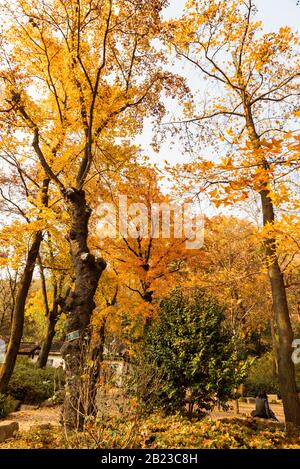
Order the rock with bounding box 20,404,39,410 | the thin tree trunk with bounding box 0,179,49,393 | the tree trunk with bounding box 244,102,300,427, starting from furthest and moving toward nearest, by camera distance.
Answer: the rock with bounding box 20,404,39,410
the thin tree trunk with bounding box 0,179,49,393
the tree trunk with bounding box 244,102,300,427

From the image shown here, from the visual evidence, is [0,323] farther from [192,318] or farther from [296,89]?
[296,89]

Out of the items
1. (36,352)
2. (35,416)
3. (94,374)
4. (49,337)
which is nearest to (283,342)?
(94,374)

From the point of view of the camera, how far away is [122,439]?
4254 millimetres

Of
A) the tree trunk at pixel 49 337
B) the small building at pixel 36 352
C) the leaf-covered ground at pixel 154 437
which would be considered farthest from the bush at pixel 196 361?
the small building at pixel 36 352

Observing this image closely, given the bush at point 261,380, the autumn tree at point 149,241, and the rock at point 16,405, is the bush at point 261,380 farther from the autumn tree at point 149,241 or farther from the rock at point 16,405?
the rock at point 16,405

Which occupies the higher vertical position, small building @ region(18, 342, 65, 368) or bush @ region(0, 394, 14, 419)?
small building @ region(18, 342, 65, 368)

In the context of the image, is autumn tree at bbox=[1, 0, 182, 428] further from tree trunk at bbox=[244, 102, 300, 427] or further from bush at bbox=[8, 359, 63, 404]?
bush at bbox=[8, 359, 63, 404]

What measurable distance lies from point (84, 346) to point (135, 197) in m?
7.85

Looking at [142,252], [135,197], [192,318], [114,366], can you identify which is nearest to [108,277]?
[142,252]

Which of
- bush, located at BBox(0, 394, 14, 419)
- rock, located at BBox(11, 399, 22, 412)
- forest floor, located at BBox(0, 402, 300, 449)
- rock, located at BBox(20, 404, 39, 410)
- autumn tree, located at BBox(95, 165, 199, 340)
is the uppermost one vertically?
autumn tree, located at BBox(95, 165, 199, 340)

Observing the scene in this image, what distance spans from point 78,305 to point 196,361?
2891 mm

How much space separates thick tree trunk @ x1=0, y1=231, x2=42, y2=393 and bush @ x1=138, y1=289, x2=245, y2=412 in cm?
504

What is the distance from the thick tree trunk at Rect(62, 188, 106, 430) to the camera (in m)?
5.59

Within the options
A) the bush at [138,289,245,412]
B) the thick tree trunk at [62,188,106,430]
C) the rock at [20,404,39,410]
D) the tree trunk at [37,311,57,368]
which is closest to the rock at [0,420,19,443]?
the thick tree trunk at [62,188,106,430]
